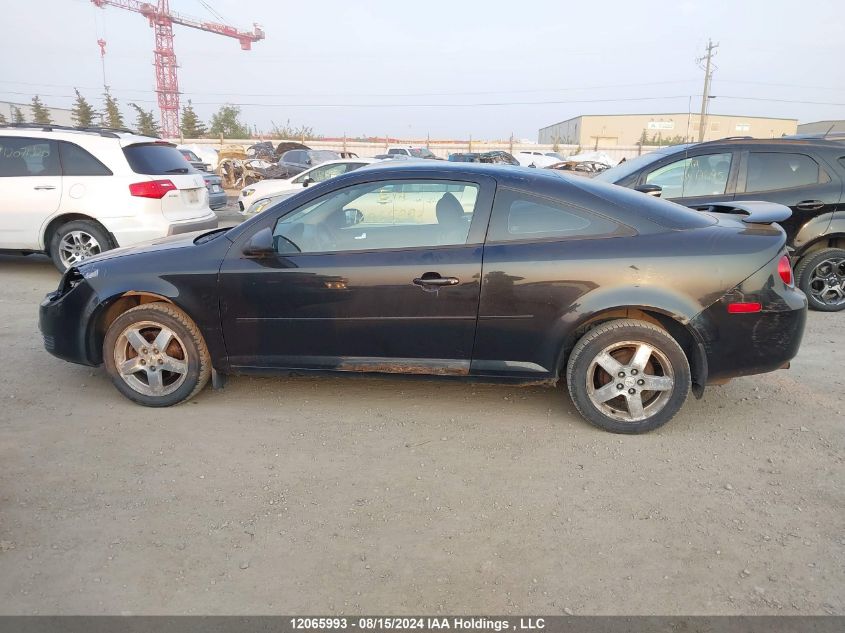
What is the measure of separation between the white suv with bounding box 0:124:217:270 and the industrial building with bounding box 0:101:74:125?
180ft

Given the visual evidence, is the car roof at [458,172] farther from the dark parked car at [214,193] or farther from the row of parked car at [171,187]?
the dark parked car at [214,193]

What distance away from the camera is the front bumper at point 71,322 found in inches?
146

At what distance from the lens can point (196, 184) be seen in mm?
7605

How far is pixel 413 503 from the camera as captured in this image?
2.77 m

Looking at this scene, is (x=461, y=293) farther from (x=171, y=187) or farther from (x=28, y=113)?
(x=28, y=113)

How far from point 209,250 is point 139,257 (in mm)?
503

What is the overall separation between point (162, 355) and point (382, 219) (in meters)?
1.66


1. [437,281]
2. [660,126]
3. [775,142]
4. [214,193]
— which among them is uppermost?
[660,126]

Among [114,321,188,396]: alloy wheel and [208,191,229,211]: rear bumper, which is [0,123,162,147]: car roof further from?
[208,191,229,211]: rear bumper

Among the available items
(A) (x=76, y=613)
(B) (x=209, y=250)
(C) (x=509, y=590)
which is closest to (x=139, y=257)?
(B) (x=209, y=250)

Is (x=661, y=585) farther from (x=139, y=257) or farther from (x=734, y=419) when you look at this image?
(x=139, y=257)

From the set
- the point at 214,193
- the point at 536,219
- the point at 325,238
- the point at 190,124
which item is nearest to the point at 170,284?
the point at 325,238

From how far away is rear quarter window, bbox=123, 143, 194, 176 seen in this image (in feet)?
22.7
